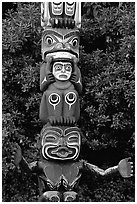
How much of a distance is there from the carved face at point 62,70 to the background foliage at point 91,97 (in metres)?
1.34

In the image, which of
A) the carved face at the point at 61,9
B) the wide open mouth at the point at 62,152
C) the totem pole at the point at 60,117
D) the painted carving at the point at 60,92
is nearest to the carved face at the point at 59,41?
the totem pole at the point at 60,117

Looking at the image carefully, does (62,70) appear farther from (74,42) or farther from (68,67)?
(74,42)

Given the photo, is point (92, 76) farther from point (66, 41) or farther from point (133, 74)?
point (66, 41)

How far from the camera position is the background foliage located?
284 inches

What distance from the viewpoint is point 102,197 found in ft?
24.1

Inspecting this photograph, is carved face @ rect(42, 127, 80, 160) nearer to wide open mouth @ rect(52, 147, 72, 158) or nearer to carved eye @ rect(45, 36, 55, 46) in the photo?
wide open mouth @ rect(52, 147, 72, 158)

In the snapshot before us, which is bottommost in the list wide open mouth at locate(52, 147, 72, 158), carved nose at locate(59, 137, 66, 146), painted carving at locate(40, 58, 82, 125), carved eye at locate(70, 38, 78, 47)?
wide open mouth at locate(52, 147, 72, 158)

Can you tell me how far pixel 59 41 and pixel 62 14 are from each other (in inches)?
15.4

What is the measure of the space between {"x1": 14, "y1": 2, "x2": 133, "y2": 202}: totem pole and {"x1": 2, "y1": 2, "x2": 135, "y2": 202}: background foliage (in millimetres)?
1295

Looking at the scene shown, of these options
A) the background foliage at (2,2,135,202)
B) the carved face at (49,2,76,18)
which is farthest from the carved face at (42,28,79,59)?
the background foliage at (2,2,135,202)

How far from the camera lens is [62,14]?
6.07 m

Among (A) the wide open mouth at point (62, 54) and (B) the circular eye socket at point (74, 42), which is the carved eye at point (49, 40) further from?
(B) the circular eye socket at point (74, 42)

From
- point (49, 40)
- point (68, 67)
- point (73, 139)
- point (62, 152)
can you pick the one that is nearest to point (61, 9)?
point (49, 40)

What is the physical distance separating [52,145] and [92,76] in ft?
7.93
